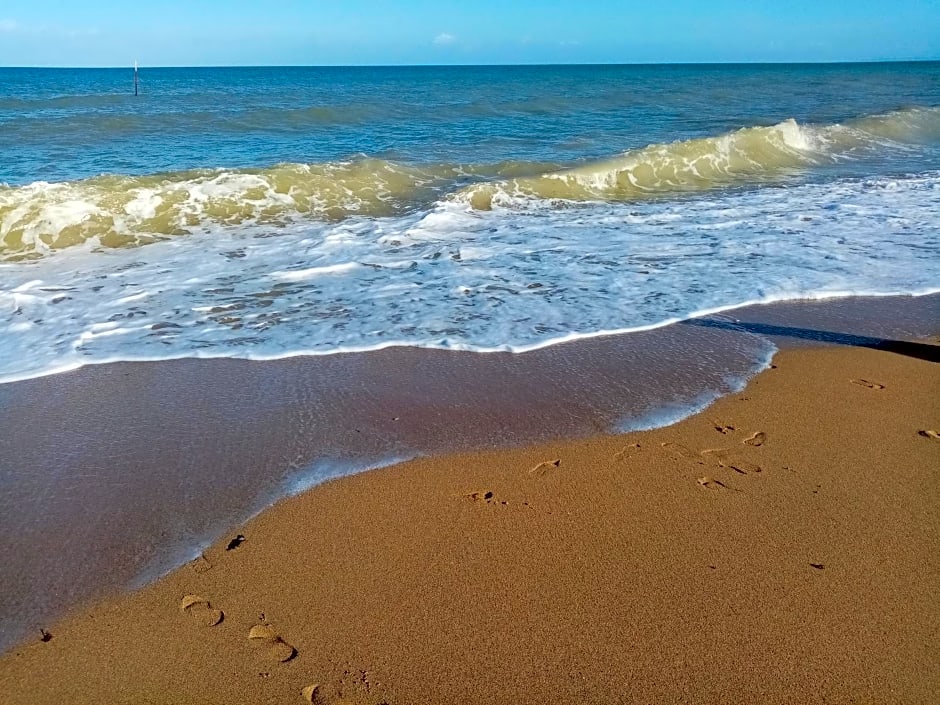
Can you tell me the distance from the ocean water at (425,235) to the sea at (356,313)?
0.05 metres

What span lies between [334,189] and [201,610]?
32.1 ft

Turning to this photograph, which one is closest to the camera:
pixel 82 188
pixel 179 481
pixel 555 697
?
pixel 555 697

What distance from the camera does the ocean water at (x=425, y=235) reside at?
559cm

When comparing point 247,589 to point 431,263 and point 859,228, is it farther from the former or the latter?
point 859,228

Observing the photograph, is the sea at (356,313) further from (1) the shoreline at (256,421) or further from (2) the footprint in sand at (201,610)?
(2) the footprint in sand at (201,610)

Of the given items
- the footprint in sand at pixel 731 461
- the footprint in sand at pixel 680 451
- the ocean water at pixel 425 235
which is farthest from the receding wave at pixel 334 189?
the footprint in sand at pixel 731 461

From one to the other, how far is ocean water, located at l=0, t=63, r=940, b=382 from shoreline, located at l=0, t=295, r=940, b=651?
1.27 feet

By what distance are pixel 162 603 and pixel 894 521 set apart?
288 cm

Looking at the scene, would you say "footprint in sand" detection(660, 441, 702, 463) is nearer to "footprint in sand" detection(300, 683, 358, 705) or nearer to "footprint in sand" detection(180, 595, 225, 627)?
"footprint in sand" detection(300, 683, 358, 705)

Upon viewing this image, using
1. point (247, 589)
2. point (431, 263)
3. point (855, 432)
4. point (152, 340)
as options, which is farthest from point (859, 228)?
point (247, 589)

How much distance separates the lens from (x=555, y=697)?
2.27 m

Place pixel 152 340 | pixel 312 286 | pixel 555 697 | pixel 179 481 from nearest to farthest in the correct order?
pixel 555 697 → pixel 179 481 → pixel 152 340 → pixel 312 286

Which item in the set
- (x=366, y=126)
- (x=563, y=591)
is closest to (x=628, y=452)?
(x=563, y=591)

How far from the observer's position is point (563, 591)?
2709 millimetres
